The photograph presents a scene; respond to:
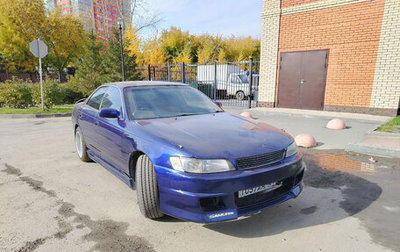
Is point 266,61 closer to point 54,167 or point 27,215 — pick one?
point 54,167

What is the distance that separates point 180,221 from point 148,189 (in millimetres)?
567

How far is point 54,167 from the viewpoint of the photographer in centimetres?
456

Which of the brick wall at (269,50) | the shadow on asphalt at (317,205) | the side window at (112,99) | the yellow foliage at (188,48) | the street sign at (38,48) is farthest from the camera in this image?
the yellow foliage at (188,48)

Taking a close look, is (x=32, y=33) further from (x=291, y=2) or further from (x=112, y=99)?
(x=112, y=99)

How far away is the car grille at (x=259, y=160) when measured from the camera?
7.72 feet

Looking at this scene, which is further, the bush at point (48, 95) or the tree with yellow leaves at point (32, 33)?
the tree with yellow leaves at point (32, 33)

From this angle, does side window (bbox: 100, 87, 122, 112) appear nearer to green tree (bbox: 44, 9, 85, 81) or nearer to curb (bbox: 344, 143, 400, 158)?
curb (bbox: 344, 143, 400, 158)

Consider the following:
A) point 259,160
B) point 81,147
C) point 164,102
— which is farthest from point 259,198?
point 81,147

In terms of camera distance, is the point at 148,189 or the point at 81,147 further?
the point at 81,147

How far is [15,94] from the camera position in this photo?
40.1 feet

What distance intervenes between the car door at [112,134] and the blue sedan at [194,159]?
0.01m

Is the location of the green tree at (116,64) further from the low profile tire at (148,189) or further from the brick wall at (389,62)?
the low profile tire at (148,189)

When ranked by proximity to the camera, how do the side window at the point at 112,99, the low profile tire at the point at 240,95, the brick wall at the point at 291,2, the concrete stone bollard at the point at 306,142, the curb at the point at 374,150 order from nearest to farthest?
the side window at the point at 112,99, the curb at the point at 374,150, the concrete stone bollard at the point at 306,142, the brick wall at the point at 291,2, the low profile tire at the point at 240,95

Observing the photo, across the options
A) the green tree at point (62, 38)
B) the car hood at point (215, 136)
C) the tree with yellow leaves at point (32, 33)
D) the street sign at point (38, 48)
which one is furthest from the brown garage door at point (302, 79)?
the green tree at point (62, 38)
